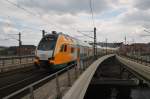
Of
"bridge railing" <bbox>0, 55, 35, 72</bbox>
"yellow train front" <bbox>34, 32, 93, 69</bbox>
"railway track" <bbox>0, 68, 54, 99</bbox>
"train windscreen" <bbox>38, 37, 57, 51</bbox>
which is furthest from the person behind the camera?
"bridge railing" <bbox>0, 55, 35, 72</bbox>

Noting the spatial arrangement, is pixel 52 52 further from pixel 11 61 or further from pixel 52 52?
pixel 11 61

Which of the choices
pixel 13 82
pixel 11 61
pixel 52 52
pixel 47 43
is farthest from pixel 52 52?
pixel 11 61

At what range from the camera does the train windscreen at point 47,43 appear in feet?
73.9

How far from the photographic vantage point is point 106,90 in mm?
37250

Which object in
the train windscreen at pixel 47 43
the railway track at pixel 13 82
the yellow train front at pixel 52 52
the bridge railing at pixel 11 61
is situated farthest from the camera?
the bridge railing at pixel 11 61

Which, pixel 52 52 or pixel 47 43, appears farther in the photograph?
pixel 47 43

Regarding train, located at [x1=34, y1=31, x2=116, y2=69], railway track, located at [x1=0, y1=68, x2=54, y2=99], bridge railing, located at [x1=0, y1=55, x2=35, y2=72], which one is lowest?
railway track, located at [x1=0, y1=68, x2=54, y2=99]

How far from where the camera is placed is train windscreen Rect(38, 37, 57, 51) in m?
22.5

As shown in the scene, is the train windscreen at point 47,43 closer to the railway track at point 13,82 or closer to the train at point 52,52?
the train at point 52,52

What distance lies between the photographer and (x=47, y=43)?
75.2ft

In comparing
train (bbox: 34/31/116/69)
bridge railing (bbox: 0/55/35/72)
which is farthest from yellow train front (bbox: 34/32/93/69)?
bridge railing (bbox: 0/55/35/72)

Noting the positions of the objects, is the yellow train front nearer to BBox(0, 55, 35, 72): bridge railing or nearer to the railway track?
the railway track

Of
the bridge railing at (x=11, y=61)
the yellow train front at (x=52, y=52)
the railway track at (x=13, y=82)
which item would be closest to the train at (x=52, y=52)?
the yellow train front at (x=52, y=52)

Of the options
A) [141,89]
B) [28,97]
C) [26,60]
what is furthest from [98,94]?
[28,97]
